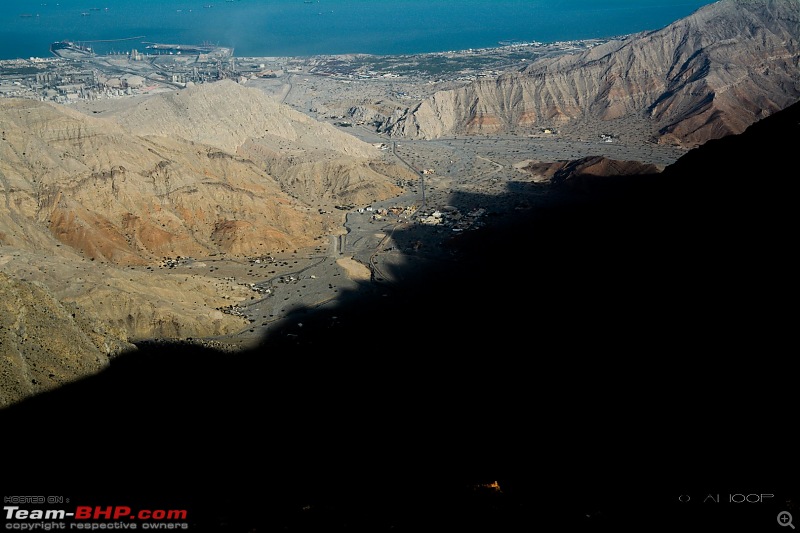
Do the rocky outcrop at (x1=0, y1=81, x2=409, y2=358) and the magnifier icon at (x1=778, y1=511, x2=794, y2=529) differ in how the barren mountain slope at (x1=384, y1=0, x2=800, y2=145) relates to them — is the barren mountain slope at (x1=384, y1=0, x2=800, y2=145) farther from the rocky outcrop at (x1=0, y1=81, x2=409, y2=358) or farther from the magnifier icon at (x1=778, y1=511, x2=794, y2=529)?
the magnifier icon at (x1=778, y1=511, x2=794, y2=529)

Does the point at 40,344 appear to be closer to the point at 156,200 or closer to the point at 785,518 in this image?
the point at 785,518

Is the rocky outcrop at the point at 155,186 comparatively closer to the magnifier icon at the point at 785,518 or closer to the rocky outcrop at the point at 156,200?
the rocky outcrop at the point at 156,200

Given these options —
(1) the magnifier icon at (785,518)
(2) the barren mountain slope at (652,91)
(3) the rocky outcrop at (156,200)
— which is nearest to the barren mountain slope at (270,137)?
(3) the rocky outcrop at (156,200)

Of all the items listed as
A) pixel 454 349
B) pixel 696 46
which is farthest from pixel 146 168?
pixel 696 46

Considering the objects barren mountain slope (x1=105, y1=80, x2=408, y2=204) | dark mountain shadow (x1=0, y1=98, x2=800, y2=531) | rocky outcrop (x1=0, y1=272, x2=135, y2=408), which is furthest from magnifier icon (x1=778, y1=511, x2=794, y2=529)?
barren mountain slope (x1=105, y1=80, x2=408, y2=204)

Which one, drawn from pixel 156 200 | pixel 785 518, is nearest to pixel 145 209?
pixel 156 200

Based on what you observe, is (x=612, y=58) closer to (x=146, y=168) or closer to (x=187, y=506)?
(x=146, y=168)
